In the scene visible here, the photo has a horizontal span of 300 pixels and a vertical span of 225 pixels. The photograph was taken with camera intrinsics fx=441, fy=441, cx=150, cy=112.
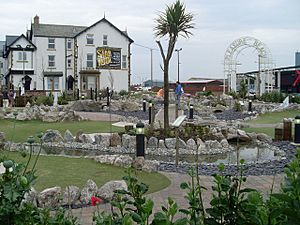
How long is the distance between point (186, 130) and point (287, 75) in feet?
146

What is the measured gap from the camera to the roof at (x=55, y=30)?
48094 mm

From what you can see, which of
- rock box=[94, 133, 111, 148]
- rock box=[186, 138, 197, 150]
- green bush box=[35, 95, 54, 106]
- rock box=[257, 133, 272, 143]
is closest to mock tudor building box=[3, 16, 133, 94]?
green bush box=[35, 95, 54, 106]

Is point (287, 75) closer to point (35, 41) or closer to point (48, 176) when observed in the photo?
point (35, 41)

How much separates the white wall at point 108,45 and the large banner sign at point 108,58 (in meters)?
0.44

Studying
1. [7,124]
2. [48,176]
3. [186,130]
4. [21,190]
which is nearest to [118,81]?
[7,124]

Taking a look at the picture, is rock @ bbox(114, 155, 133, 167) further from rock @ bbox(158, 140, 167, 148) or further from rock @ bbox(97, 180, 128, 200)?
rock @ bbox(158, 140, 167, 148)

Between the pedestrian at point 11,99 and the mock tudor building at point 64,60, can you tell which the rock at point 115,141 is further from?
the mock tudor building at point 64,60

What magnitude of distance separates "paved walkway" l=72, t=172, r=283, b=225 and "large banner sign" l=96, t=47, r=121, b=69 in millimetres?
40905

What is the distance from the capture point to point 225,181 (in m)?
2.25

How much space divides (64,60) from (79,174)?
41523 mm

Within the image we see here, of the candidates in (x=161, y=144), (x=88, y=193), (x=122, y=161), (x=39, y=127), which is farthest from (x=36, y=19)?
(x=88, y=193)

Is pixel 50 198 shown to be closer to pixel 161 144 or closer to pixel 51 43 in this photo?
pixel 161 144

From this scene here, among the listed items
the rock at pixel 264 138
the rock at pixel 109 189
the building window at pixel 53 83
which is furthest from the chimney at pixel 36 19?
the rock at pixel 109 189

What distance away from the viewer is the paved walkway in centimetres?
527
